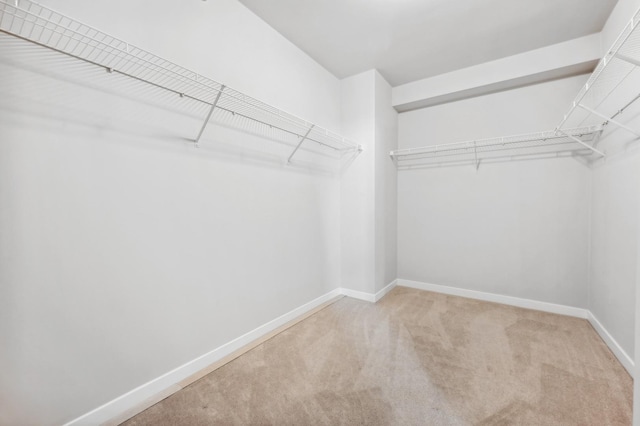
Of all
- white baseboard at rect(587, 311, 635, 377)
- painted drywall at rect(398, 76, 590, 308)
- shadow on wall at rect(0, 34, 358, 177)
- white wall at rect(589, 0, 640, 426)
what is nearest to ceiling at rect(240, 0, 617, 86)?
white wall at rect(589, 0, 640, 426)

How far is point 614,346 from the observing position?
183cm

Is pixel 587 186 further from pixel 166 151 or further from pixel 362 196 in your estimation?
pixel 166 151

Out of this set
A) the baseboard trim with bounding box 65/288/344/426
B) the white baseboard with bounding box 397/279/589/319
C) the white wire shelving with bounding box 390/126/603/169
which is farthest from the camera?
the white baseboard with bounding box 397/279/589/319

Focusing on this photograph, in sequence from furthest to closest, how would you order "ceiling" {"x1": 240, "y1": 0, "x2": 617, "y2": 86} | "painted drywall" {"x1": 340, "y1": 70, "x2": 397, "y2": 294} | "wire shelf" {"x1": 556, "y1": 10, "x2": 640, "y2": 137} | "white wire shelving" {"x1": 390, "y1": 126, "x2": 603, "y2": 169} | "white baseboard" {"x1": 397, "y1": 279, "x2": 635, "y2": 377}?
"painted drywall" {"x1": 340, "y1": 70, "x2": 397, "y2": 294}
"white wire shelving" {"x1": 390, "y1": 126, "x2": 603, "y2": 169}
"ceiling" {"x1": 240, "y1": 0, "x2": 617, "y2": 86}
"white baseboard" {"x1": 397, "y1": 279, "x2": 635, "y2": 377}
"wire shelf" {"x1": 556, "y1": 10, "x2": 640, "y2": 137}

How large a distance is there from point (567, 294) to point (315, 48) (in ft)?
11.0

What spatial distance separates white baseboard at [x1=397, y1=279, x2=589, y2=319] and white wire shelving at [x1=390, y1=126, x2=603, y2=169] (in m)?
1.44

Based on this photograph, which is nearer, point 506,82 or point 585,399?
point 585,399

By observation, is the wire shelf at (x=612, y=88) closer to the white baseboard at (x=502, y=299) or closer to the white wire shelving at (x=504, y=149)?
the white wire shelving at (x=504, y=149)

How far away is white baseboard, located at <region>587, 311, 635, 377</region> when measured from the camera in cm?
161

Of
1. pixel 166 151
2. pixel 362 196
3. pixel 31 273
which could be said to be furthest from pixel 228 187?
pixel 362 196

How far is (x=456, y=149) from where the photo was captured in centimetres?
302

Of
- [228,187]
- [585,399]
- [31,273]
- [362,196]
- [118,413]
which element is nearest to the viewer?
[31,273]

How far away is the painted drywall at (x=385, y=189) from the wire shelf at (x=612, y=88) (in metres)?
1.54

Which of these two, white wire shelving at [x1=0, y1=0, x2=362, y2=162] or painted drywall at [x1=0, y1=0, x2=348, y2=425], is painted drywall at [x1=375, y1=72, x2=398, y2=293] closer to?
white wire shelving at [x1=0, y1=0, x2=362, y2=162]
